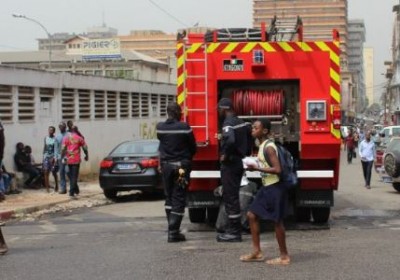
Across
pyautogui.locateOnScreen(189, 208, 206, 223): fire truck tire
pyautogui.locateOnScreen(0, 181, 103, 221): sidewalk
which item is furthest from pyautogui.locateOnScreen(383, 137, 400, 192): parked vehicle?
pyautogui.locateOnScreen(0, 181, 103, 221): sidewalk

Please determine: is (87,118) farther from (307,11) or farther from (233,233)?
(233,233)

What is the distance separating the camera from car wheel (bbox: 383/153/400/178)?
15.0 meters

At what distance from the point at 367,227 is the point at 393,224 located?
1.93 feet

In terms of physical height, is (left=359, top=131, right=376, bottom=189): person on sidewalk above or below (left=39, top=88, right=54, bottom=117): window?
below

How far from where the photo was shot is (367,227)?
33.0ft

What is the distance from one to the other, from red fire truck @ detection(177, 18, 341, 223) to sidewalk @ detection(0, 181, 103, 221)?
453 centimetres

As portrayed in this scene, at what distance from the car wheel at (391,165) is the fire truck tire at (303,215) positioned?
17.0 ft

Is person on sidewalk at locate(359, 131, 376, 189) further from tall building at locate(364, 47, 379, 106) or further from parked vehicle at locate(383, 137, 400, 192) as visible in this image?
tall building at locate(364, 47, 379, 106)

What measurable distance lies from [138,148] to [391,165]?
5896 mm

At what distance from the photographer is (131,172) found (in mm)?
14727

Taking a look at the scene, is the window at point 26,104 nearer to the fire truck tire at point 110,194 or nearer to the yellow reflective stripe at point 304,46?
the fire truck tire at point 110,194

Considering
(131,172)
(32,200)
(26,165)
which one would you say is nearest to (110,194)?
(131,172)

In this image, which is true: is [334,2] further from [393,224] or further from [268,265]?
[268,265]

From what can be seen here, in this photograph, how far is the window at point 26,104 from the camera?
60.3ft
